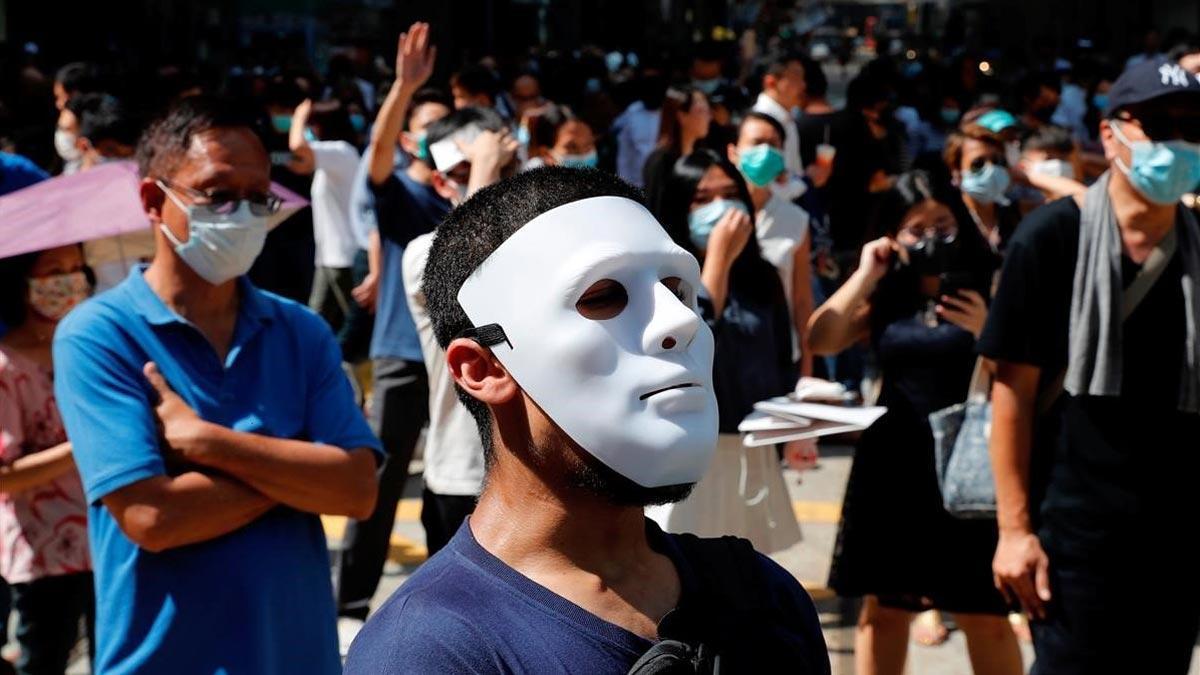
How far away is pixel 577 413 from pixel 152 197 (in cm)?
172

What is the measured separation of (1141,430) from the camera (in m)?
3.78

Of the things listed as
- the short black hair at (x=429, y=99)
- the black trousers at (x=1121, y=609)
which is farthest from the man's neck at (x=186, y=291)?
the short black hair at (x=429, y=99)

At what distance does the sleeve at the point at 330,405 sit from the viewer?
10.8ft

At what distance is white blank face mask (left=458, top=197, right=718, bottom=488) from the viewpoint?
6.28ft

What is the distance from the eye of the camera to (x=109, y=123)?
6395mm

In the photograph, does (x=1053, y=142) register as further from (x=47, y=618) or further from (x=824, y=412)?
(x=47, y=618)

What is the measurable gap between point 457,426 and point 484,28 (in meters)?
21.0

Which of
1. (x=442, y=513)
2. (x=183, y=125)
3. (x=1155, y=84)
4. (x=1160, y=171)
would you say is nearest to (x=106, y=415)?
(x=183, y=125)

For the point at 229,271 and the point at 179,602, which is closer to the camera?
the point at 179,602

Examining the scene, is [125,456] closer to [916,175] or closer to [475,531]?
[475,531]

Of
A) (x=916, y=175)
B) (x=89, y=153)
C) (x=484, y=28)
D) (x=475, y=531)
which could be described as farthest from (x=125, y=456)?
(x=484, y=28)

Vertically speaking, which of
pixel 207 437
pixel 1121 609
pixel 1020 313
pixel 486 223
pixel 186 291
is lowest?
pixel 1121 609

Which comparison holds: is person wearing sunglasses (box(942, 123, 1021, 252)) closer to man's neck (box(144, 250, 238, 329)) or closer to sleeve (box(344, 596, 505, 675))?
man's neck (box(144, 250, 238, 329))

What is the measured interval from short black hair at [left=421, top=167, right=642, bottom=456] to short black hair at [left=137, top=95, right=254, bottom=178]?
1.35m
